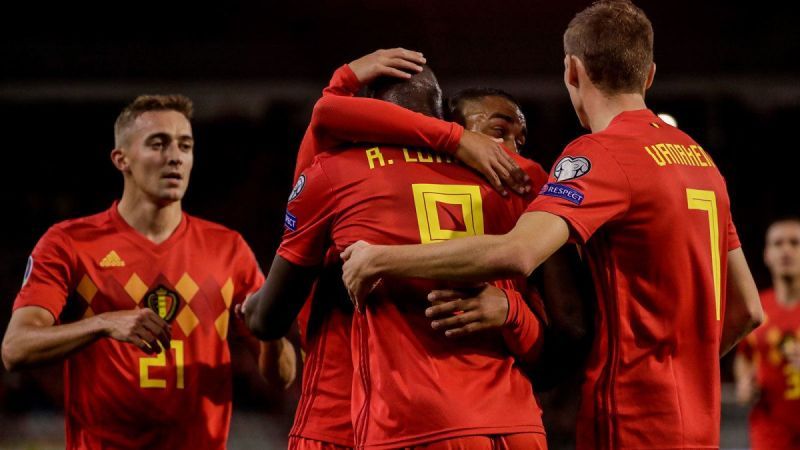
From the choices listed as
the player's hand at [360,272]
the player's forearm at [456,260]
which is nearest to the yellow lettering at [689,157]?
the player's forearm at [456,260]

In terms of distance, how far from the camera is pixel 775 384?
662 cm

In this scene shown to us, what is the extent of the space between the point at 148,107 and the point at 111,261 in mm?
872

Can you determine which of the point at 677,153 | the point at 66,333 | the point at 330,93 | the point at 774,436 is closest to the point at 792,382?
the point at 774,436

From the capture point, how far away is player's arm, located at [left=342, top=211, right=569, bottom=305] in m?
2.66

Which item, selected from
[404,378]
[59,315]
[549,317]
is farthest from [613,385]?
[59,315]

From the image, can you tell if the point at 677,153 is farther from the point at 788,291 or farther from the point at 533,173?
the point at 788,291

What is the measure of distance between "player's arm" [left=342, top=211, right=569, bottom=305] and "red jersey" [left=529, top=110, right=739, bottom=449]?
109 millimetres

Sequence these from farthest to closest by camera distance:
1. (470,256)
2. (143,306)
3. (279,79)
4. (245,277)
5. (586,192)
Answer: (279,79) → (245,277) → (143,306) → (586,192) → (470,256)

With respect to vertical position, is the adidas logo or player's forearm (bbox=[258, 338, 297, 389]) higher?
the adidas logo

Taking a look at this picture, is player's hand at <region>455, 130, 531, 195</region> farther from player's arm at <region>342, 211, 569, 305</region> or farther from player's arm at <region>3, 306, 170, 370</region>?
player's arm at <region>3, 306, 170, 370</region>

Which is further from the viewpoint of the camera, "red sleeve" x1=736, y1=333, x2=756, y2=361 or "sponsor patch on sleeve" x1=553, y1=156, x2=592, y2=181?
"red sleeve" x1=736, y1=333, x2=756, y2=361

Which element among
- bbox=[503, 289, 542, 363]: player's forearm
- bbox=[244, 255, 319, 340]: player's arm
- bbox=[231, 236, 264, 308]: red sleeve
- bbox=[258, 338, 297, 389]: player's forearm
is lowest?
bbox=[258, 338, 297, 389]: player's forearm

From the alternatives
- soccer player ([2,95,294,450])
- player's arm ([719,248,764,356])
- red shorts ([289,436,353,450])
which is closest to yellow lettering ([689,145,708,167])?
player's arm ([719,248,764,356])

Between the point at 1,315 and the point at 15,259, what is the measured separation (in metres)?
1.11
